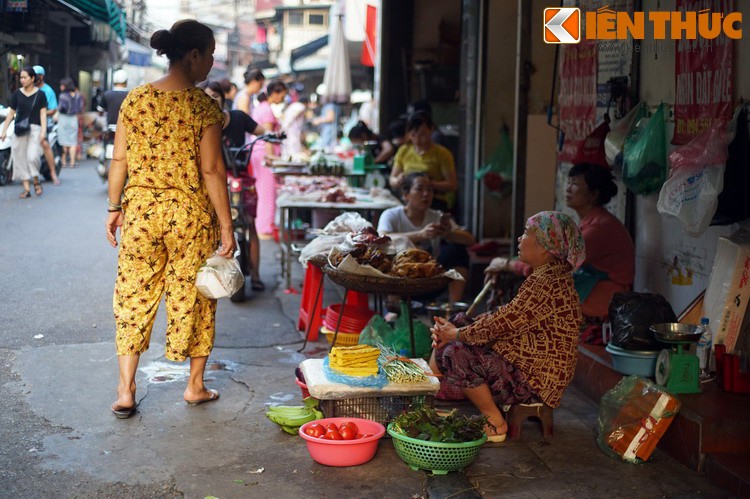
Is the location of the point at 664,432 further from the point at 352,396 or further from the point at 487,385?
the point at 352,396

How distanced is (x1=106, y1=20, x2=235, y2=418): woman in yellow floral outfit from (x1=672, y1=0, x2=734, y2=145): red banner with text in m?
2.87

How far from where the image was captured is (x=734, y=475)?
13.8 ft

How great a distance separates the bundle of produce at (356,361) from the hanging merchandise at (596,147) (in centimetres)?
260

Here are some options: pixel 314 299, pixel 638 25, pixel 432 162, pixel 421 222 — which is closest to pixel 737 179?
pixel 638 25

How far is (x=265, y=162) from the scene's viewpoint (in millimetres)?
11492

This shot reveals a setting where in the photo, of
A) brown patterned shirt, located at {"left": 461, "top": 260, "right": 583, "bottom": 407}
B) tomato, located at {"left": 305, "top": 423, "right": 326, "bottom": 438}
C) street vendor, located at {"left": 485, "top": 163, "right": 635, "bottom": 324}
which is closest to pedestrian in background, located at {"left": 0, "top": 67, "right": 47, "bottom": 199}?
street vendor, located at {"left": 485, "top": 163, "right": 635, "bottom": 324}

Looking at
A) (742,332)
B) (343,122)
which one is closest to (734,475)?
(742,332)

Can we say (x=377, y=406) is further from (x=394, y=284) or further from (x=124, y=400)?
(x=124, y=400)

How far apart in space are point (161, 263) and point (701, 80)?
3398 mm

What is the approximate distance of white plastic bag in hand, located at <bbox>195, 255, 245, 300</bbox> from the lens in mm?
5027

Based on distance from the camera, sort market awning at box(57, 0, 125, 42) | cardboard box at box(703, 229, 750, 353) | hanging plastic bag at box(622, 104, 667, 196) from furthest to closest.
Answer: market awning at box(57, 0, 125, 42)
hanging plastic bag at box(622, 104, 667, 196)
cardboard box at box(703, 229, 750, 353)

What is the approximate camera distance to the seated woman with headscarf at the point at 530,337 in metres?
4.75

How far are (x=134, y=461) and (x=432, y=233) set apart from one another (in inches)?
127

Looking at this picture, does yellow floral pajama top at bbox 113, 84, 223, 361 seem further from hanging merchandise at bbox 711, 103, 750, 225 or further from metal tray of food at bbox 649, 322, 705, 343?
hanging merchandise at bbox 711, 103, 750, 225
